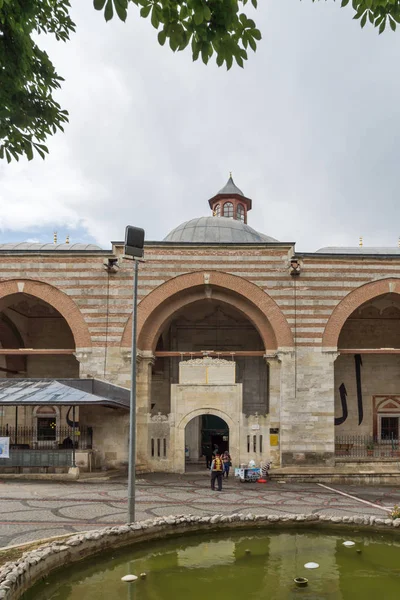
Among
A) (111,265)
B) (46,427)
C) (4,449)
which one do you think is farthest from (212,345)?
(4,449)

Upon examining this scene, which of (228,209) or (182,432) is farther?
(228,209)

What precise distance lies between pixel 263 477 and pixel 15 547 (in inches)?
485

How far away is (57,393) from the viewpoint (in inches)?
750

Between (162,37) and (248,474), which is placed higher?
(162,37)

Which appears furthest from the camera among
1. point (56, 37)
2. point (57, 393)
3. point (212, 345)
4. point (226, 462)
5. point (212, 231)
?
point (212, 231)

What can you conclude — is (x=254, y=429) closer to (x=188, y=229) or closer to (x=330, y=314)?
(x=330, y=314)

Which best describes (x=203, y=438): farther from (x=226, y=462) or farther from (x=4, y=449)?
(x=4, y=449)

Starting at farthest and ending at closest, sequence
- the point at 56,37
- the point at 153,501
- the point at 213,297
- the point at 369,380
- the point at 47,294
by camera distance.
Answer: the point at 369,380
the point at 213,297
the point at 47,294
the point at 153,501
the point at 56,37

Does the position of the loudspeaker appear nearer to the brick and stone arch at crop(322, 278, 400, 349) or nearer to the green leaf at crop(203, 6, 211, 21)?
the green leaf at crop(203, 6, 211, 21)

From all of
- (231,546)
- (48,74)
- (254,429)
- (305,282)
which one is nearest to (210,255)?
(305,282)

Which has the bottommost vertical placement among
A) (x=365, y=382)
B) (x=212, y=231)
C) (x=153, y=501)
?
(x=153, y=501)

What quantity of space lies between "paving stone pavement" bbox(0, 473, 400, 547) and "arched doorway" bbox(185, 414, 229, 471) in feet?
23.1

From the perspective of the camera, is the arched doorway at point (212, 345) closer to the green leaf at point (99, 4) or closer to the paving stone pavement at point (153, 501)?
the paving stone pavement at point (153, 501)

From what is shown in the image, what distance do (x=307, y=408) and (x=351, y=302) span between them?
4.34 m
